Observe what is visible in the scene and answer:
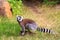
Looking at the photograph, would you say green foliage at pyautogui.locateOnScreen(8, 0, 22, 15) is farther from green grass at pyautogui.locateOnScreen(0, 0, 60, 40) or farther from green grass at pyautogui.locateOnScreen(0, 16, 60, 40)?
green grass at pyautogui.locateOnScreen(0, 16, 60, 40)

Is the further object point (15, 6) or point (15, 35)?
point (15, 6)

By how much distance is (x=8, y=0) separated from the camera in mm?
11141

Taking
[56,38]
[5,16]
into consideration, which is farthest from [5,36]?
[5,16]

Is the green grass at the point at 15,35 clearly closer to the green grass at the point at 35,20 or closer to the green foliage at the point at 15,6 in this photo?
the green grass at the point at 35,20

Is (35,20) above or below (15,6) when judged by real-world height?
below

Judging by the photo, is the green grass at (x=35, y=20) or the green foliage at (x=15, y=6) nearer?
the green grass at (x=35, y=20)

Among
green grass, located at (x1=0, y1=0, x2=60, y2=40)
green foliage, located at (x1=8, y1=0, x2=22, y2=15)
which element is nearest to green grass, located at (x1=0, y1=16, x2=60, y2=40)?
green grass, located at (x1=0, y1=0, x2=60, y2=40)

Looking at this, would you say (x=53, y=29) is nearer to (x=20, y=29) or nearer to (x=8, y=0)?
(x=20, y=29)

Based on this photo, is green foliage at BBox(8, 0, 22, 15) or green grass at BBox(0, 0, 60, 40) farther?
green foliage at BBox(8, 0, 22, 15)

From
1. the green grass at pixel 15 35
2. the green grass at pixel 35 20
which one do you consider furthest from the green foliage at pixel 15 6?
the green grass at pixel 15 35

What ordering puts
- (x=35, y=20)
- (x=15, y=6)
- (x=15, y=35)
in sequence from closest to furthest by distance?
(x=15, y=35) → (x=35, y=20) → (x=15, y=6)

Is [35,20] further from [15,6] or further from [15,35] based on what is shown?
[15,35]

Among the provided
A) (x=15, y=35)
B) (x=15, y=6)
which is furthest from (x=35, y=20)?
(x=15, y=35)

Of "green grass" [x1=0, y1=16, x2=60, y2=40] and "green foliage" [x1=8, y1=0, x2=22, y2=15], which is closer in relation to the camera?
"green grass" [x1=0, y1=16, x2=60, y2=40]
